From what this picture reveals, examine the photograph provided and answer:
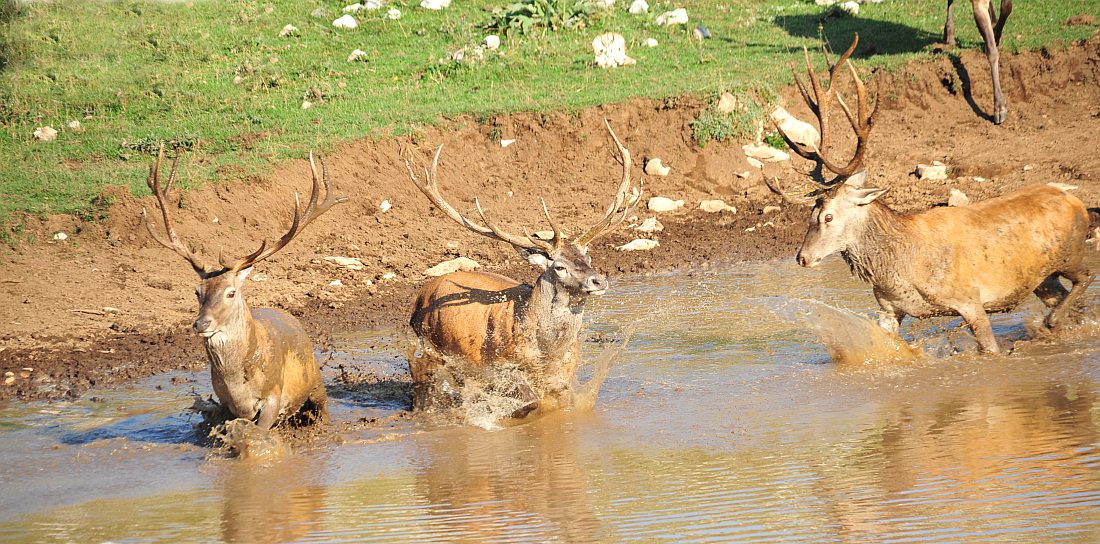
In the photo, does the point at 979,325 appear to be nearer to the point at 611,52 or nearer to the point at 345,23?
the point at 611,52

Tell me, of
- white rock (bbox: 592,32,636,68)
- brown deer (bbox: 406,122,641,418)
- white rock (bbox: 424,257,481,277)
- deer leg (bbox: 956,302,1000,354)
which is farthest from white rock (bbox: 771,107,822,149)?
brown deer (bbox: 406,122,641,418)

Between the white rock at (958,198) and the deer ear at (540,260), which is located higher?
the deer ear at (540,260)

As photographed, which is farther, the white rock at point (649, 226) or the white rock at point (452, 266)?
the white rock at point (649, 226)

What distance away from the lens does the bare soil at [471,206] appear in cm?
1057

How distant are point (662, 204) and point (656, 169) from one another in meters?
0.74

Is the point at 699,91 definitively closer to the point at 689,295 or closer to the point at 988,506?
the point at 689,295

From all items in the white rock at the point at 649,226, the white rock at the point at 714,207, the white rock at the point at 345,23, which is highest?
the white rock at the point at 345,23

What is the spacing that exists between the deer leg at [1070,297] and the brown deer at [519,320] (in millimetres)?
3426

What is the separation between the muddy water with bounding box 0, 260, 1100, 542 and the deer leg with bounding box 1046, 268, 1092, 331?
242mm

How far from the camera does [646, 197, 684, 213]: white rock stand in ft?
45.6

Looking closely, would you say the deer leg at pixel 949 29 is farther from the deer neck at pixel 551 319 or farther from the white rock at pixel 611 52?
the deer neck at pixel 551 319

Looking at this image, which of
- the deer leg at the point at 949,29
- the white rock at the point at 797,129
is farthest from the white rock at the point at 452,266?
the deer leg at the point at 949,29

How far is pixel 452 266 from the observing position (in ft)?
39.9

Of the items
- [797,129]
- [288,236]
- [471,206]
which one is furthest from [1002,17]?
[288,236]
